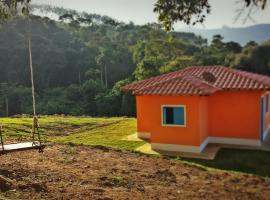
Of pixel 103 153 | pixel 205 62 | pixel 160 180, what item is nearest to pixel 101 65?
pixel 205 62

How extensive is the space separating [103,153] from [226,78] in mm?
7085

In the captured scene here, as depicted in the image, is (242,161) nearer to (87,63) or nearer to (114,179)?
(114,179)

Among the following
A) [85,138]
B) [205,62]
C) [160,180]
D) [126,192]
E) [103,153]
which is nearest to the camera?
[126,192]

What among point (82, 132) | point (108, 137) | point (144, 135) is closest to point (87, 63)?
point (82, 132)

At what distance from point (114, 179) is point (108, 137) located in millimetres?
7452

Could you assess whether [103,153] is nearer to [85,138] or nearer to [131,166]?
[131,166]

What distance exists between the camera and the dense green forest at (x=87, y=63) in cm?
4504

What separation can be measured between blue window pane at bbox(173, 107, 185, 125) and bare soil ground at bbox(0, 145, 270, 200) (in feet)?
6.67

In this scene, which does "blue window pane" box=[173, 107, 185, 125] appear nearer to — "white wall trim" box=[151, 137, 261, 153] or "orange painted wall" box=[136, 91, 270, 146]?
"orange painted wall" box=[136, 91, 270, 146]

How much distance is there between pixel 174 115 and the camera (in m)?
14.3

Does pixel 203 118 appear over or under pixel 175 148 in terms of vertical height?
over

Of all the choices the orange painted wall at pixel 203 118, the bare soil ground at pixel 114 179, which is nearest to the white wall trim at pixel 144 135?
the orange painted wall at pixel 203 118

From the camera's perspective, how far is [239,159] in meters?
12.9

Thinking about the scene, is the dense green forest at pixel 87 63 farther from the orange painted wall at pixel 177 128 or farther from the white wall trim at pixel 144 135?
the orange painted wall at pixel 177 128
